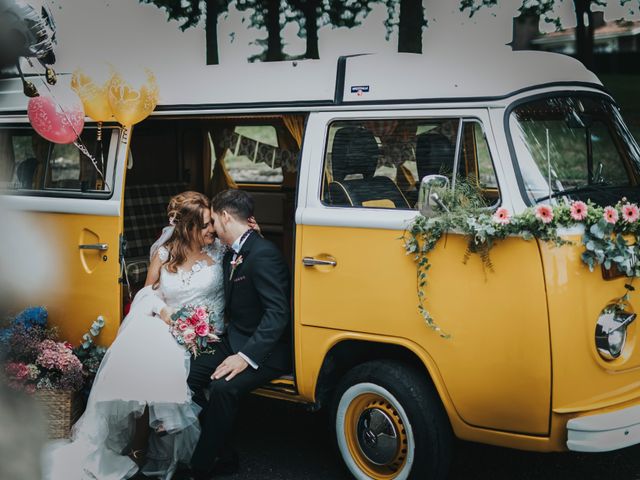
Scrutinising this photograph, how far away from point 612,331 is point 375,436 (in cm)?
142

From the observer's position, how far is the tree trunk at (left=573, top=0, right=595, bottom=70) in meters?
11.0

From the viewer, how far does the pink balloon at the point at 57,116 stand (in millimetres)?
5227

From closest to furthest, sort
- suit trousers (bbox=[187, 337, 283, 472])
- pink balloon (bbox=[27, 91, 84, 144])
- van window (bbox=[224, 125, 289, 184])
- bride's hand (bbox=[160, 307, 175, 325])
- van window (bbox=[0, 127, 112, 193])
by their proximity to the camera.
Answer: suit trousers (bbox=[187, 337, 283, 472]) → bride's hand (bbox=[160, 307, 175, 325]) → pink balloon (bbox=[27, 91, 84, 144]) → van window (bbox=[0, 127, 112, 193]) → van window (bbox=[224, 125, 289, 184])

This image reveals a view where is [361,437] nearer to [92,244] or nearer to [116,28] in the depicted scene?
[92,244]

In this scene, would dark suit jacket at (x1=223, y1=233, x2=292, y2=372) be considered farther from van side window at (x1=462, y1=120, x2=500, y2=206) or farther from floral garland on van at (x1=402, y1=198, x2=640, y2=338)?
van side window at (x1=462, y1=120, x2=500, y2=206)

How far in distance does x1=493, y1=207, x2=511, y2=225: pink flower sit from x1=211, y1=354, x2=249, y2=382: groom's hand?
1.79 meters

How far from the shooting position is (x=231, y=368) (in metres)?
4.66

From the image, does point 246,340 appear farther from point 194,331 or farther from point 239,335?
point 194,331

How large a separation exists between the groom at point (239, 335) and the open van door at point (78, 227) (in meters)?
0.84

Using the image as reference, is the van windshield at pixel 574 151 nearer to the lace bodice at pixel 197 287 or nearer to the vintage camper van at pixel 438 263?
the vintage camper van at pixel 438 263

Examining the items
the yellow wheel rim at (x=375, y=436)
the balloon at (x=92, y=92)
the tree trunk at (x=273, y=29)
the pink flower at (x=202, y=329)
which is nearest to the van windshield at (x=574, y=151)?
the yellow wheel rim at (x=375, y=436)

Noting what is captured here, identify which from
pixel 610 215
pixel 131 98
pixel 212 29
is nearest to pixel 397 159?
pixel 610 215

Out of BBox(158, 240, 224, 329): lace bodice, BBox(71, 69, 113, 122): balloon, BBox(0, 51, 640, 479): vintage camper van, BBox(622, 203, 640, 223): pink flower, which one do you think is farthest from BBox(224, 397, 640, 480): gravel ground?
BBox(71, 69, 113, 122): balloon

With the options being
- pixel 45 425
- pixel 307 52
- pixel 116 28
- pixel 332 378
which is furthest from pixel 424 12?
pixel 45 425
